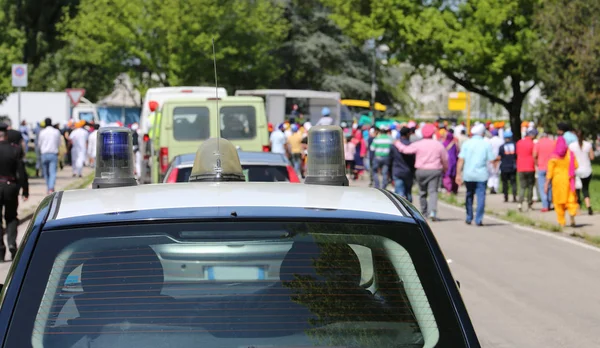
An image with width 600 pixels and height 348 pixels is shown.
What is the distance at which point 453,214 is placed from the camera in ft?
73.2

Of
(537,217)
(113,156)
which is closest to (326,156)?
(113,156)

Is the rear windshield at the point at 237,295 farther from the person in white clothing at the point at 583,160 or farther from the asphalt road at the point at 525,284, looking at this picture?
the person in white clothing at the point at 583,160

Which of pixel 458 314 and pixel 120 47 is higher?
pixel 120 47

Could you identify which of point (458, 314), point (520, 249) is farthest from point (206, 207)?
point (520, 249)

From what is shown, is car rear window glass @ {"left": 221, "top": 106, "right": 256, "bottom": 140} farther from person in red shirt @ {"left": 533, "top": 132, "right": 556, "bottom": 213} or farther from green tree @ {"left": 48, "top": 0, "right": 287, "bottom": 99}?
green tree @ {"left": 48, "top": 0, "right": 287, "bottom": 99}

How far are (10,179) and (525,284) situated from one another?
599cm

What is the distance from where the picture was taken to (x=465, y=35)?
38188 mm

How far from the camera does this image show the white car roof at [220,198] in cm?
372

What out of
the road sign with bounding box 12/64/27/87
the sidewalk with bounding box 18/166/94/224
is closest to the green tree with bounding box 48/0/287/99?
the sidewalk with bounding box 18/166/94/224

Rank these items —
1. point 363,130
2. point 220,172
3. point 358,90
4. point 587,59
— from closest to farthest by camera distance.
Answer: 1. point 220,172
2. point 587,59
3. point 363,130
4. point 358,90

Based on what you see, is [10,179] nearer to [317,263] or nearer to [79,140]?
[317,263]

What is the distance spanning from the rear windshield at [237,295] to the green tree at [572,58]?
91.4 feet

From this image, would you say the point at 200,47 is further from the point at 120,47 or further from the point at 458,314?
the point at 458,314

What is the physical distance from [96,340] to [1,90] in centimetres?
3951
